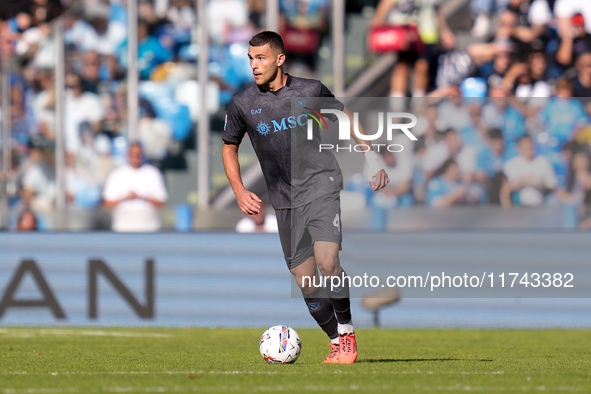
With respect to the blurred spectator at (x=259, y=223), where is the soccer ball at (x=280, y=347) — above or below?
below

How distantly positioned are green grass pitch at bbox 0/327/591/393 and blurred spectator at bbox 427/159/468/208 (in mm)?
1351

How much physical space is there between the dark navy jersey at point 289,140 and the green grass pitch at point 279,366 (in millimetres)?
1151

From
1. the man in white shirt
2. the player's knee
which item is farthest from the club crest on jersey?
the man in white shirt

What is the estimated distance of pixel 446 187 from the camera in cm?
1112

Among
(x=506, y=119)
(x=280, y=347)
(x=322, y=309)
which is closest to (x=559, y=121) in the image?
(x=506, y=119)

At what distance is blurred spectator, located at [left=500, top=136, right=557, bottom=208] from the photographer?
11.1 meters

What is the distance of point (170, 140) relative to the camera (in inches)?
498

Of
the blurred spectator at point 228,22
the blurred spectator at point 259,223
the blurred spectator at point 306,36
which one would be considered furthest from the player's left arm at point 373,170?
the blurred spectator at point 306,36

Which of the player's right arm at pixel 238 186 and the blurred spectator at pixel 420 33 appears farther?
the blurred spectator at pixel 420 33

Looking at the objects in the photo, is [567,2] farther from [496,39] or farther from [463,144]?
[463,144]

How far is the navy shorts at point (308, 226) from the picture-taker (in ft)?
22.5

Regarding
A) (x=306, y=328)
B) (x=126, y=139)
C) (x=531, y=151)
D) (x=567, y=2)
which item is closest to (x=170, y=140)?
(x=126, y=139)

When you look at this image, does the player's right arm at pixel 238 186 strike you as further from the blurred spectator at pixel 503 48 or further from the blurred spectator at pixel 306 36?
the blurred spectator at pixel 503 48

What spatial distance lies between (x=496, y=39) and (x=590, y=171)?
299 centimetres
